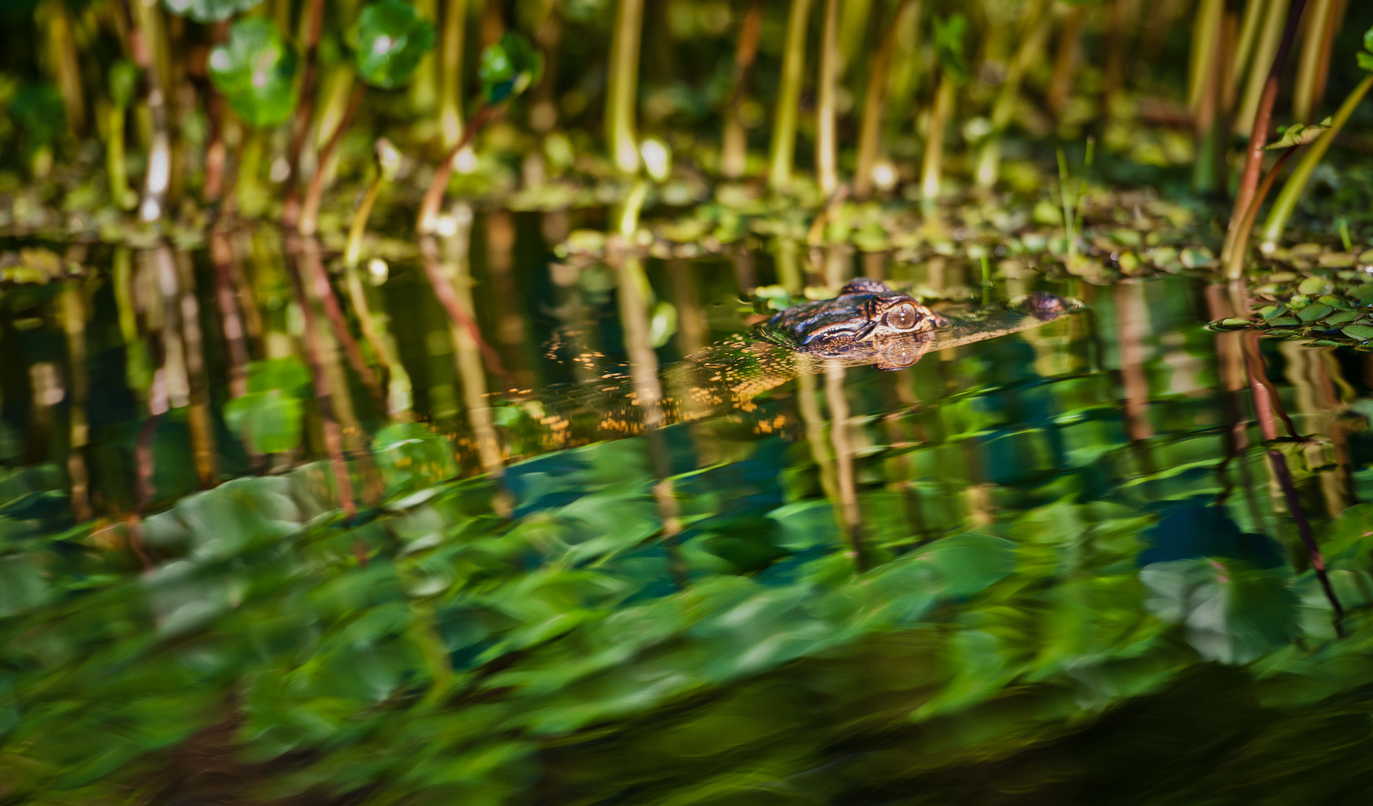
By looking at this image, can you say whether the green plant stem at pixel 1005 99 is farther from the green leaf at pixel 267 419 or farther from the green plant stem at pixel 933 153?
the green leaf at pixel 267 419

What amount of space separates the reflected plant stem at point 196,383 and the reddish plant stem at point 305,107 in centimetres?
47

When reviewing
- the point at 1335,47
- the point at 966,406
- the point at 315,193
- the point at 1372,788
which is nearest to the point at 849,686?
the point at 1372,788

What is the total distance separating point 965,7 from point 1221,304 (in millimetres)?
2650

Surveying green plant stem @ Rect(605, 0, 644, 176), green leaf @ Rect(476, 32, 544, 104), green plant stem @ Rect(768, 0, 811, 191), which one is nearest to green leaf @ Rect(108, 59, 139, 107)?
green leaf @ Rect(476, 32, 544, 104)

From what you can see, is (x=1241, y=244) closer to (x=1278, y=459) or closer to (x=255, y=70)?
(x=1278, y=459)

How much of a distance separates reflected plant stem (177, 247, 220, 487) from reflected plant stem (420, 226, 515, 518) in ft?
1.69

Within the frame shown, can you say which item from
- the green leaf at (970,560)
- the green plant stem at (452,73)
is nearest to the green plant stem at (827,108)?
the green plant stem at (452,73)

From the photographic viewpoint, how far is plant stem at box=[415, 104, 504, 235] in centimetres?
335

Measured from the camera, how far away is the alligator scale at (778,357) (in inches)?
84.5

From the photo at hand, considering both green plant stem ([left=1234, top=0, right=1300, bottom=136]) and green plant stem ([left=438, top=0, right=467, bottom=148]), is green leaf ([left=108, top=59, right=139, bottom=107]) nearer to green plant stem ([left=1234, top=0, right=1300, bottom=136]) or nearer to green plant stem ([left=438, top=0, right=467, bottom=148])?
green plant stem ([left=438, top=0, right=467, bottom=148])

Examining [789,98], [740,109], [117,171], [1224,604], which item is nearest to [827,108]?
[789,98]

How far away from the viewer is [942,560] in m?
1.58

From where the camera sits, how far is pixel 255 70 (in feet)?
11.3

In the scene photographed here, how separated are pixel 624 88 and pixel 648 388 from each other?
236cm
